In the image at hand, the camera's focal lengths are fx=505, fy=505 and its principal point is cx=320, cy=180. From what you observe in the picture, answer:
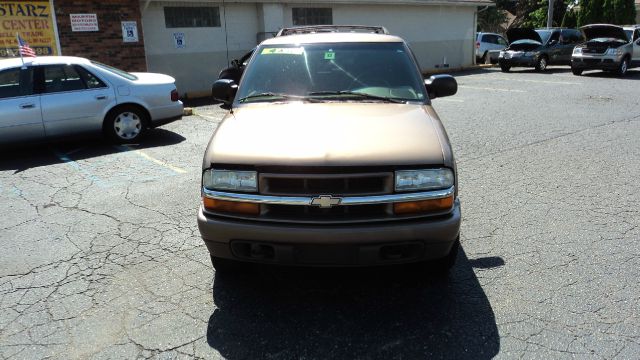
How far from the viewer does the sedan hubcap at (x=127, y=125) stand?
8.42 m

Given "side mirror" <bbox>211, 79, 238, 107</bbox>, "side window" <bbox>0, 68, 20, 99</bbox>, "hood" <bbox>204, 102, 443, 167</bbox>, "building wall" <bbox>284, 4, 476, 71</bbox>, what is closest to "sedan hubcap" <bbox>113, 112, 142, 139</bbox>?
"side window" <bbox>0, 68, 20, 99</bbox>

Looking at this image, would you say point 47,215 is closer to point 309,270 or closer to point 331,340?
point 309,270

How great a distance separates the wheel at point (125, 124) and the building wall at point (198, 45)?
6.61 meters

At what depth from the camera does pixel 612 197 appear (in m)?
5.40

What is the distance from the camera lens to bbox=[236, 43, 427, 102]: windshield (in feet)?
13.5

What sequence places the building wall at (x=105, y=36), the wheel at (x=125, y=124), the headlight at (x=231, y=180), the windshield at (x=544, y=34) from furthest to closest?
the windshield at (x=544, y=34) → the building wall at (x=105, y=36) → the wheel at (x=125, y=124) → the headlight at (x=231, y=180)

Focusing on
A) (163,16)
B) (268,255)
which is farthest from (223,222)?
(163,16)

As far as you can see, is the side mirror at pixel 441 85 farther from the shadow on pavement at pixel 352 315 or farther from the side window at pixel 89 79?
the side window at pixel 89 79

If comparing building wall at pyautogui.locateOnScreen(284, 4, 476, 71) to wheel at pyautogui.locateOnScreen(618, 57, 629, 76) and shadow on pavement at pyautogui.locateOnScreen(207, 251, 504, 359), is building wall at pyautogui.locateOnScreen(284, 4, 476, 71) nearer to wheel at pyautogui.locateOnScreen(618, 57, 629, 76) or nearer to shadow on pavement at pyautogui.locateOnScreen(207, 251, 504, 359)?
wheel at pyautogui.locateOnScreen(618, 57, 629, 76)

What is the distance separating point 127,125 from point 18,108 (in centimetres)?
159

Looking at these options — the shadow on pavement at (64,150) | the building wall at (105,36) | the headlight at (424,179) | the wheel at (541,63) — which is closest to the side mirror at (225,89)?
the headlight at (424,179)

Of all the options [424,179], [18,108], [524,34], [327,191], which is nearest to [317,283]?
[327,191]

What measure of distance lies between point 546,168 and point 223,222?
4987 mm

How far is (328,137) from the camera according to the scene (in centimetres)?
320
